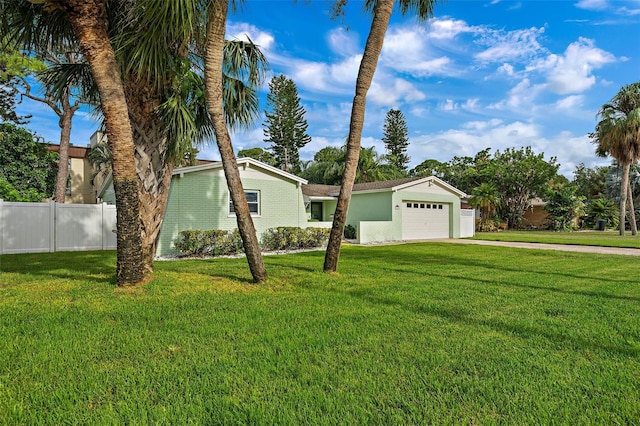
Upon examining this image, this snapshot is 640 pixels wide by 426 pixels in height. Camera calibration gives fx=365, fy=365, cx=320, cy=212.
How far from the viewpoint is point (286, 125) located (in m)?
42.6

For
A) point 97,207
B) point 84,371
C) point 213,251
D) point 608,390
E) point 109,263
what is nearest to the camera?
point 608,390

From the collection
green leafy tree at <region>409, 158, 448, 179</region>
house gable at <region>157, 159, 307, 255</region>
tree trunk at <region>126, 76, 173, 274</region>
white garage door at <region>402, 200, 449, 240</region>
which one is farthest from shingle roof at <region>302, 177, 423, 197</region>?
green leafy tree at <region>409, 158, 448, 179</region>

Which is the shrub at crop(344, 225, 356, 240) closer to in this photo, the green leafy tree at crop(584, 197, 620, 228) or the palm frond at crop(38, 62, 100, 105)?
the palm frond at crop(38, 62, 100, 105)

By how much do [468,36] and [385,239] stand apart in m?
10.0

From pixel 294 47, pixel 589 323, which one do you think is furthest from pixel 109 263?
pixel 589 323

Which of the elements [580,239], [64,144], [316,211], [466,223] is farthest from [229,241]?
[580,239]

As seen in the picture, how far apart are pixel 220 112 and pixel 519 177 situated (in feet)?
104

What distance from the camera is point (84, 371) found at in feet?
10.6

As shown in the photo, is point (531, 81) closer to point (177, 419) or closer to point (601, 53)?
point (601, 53)

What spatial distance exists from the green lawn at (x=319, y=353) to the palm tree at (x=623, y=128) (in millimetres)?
20250

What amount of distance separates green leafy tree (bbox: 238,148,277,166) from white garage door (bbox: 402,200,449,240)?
78.1ft

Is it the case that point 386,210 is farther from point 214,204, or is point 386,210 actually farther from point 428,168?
point 428,168

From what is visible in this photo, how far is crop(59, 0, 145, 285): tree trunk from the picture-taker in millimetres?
5918

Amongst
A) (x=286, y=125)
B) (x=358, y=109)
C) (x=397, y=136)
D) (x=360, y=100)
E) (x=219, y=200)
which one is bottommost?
(x=219, y=200)
